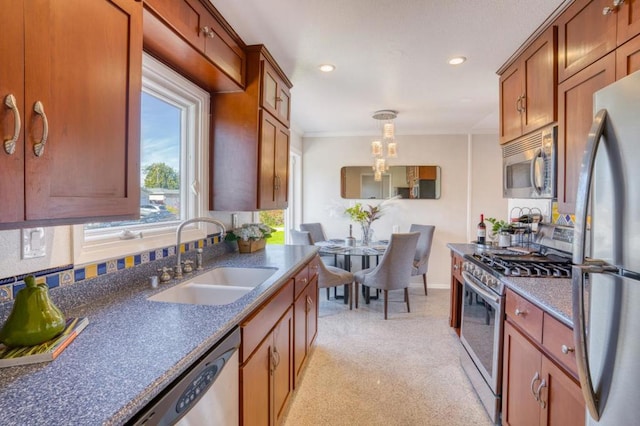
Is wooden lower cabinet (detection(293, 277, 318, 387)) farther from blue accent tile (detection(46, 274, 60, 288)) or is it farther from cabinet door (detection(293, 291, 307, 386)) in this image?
blue accent tile (detection(46, 274, 60, 288))

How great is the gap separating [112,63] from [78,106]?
0.71 feet

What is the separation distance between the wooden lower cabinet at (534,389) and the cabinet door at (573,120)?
2.50ft

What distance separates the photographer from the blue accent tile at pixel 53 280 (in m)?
1.21

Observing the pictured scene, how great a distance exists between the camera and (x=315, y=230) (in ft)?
15.7

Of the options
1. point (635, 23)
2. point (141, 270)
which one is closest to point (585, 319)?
point (635, 23)

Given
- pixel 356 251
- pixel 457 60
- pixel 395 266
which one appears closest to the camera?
pixel 457 60

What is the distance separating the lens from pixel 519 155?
91.6 inches

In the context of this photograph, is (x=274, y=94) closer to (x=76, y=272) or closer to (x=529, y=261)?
(x=76, y=272)

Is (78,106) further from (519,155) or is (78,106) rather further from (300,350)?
(519,155)

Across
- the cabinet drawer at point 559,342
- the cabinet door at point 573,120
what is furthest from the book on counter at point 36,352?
Answer: the cabinet door at point 573,120

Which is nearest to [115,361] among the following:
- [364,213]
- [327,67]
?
[327,67]

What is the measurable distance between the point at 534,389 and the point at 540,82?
5.64ft

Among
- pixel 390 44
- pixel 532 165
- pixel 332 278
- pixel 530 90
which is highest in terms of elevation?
pixel 390 44

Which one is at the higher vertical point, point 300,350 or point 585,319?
point 585,319
